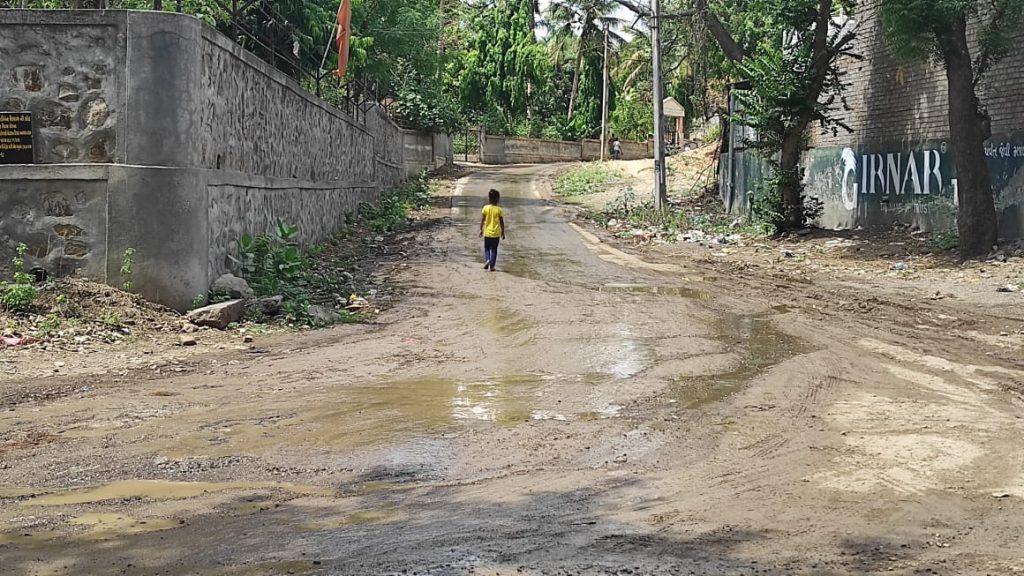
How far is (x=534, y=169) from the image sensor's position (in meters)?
51.8

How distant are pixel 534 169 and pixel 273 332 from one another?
4110 centimetres

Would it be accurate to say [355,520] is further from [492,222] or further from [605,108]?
[605,108]

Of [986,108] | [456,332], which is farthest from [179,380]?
[986,108]

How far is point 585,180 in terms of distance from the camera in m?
41.4

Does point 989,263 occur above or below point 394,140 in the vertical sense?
below

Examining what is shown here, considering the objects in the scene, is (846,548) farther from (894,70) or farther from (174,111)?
(894,70)

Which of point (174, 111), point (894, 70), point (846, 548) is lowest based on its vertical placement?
point (846, 548)

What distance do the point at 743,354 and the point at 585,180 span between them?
1251 inches

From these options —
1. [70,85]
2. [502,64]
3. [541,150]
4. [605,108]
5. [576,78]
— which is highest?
[502,64]

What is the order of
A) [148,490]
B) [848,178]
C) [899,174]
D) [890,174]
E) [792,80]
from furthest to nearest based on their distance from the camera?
1. [848,178]
2. [792,80]
3. [890,174]
4. [899,174]
5. [148,490]

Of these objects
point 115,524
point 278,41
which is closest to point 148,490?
point 115,524

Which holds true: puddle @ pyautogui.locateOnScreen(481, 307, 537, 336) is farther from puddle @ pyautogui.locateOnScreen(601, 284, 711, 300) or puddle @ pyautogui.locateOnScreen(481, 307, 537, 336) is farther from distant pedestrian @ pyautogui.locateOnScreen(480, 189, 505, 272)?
distant pedestrian @ pyautogui.locateOnScreen(480, 189, 505, 272)

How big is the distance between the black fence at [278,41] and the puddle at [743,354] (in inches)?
297

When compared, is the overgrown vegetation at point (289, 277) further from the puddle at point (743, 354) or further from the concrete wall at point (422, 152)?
the concrete wall at point (422, 152)
